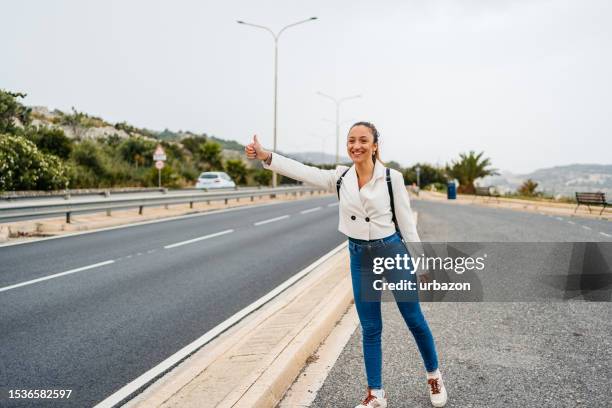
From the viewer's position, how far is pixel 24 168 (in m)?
23.1

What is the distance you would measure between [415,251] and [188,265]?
20.9 ft

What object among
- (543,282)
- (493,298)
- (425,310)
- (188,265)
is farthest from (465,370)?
(188,265)

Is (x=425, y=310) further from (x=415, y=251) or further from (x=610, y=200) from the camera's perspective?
(x=610, y=200)

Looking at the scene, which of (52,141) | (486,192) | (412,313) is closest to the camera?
(412,313)

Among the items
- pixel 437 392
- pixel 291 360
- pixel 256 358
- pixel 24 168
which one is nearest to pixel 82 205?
pixel 24 168

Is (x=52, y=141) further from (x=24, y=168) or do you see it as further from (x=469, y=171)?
(x=469, y=171)

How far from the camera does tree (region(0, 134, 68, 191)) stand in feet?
72.1

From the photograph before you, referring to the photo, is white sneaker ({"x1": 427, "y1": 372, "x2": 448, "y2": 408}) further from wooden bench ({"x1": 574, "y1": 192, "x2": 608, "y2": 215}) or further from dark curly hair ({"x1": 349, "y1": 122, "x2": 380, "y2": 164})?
wooden bench ({"x1": 574, "y1": 192, "x2": 608, "y2": 215})

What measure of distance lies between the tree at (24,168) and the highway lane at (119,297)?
457 inches

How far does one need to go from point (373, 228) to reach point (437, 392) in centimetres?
121

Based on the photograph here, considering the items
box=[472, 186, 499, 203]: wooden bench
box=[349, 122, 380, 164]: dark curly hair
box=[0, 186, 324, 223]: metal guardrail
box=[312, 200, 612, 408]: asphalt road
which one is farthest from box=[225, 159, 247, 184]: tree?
box=[349, 122, 380, 164]: dark curly hair

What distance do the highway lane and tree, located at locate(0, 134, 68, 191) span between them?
11.6 meters

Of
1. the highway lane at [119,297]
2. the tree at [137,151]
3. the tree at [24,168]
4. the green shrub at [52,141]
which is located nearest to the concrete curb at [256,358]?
the highway lane at [119,297]

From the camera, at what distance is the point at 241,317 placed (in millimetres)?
5938
